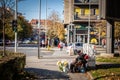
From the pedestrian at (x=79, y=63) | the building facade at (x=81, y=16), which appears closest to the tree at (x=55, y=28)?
the building facade at (x=81, y=16)

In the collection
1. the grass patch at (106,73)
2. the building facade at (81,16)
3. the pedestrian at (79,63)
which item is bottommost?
the grass patch at (106,73)

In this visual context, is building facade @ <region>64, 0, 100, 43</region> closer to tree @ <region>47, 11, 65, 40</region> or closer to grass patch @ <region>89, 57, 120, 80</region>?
tree @ <region>47, 11, 65, 40</region>

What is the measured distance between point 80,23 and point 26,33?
46.8 metres

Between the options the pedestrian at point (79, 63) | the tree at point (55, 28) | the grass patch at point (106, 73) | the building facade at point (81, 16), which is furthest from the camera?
the tree at point (55, 28)

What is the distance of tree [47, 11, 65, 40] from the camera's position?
107 metres

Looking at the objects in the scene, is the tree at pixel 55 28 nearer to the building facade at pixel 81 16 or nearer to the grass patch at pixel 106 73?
the building facade at pixel 81 16

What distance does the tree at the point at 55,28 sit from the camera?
107 metres

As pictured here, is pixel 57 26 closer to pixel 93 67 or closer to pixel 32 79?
pixel 93 67

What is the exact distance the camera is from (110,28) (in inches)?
1661

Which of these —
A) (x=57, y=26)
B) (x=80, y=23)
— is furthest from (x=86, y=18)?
(x=57, y=26)

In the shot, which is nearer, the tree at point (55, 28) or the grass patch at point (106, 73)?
the grass patch at point (106, 73)

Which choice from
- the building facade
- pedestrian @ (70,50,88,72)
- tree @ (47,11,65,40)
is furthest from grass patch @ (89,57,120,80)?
tree @ (47,11,65,40)

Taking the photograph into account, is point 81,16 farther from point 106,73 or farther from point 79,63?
point 106,73

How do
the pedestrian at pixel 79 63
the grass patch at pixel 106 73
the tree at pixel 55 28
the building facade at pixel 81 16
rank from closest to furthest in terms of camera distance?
the grass patch at pixel 106 73 < the pedestrian at pixel 79 63 < the building facade at pixel 81 16 < the tree at pixel 55 28
